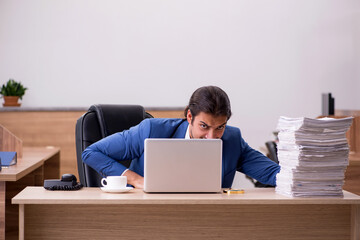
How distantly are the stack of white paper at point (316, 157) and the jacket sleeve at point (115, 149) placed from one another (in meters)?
0.79

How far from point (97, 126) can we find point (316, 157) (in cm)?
127

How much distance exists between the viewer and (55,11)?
6102 mm

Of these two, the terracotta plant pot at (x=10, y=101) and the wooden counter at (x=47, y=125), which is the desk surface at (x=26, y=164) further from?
the terracotta plant pot at (x=10, y=101)

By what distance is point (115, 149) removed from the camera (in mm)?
2619

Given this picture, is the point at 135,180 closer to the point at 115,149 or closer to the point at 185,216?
the point at 115,149

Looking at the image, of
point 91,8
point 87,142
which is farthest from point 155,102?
point 87,142

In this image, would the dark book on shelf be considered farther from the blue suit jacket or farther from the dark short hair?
the dark short hair

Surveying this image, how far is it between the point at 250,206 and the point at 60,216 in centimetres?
76

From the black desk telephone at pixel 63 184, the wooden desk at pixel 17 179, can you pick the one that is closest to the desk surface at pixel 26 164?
the wooden desk at pixel 17 179

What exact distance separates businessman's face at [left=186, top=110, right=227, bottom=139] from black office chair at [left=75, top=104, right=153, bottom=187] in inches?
24.0

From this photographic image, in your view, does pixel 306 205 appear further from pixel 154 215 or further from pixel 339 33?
pixel 339 33

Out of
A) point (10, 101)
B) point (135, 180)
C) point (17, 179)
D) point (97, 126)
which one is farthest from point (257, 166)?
point (10, 101)

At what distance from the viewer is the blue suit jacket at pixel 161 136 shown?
8.46 ft

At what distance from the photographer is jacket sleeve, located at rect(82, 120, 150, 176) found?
2.58 meters
